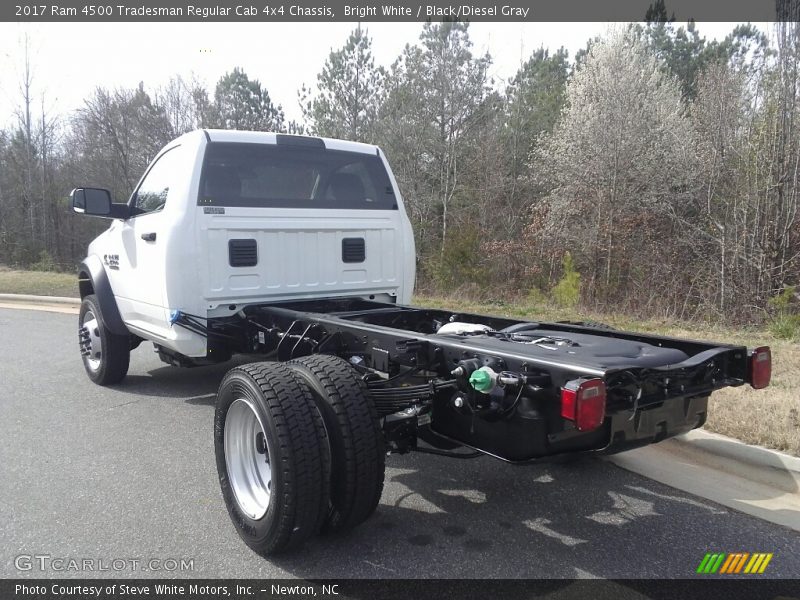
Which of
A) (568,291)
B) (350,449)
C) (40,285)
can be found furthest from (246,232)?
(40,285)

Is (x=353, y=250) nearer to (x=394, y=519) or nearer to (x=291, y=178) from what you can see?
(x=291, y=178)

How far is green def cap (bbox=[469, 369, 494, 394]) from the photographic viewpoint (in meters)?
2.71

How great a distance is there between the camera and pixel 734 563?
289cm

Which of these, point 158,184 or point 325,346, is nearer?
point 325,346

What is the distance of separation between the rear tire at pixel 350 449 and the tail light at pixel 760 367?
191cm

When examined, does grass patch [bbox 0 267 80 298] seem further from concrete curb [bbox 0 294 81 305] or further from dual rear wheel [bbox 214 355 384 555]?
dual rear wheel [bbox 214 355 384 555]

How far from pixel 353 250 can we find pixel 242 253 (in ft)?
3.37

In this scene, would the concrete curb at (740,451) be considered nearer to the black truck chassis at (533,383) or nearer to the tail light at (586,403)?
the black truck chassis at (533,383)

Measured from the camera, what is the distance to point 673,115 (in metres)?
17.7

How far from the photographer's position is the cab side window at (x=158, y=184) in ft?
16.3

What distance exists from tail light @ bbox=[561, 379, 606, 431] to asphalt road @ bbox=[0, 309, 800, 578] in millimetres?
923

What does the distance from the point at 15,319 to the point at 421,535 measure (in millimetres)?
10774

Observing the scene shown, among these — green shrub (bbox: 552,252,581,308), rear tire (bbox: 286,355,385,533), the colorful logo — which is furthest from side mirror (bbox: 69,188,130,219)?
green shrub (bbox: 552,252,581,308)

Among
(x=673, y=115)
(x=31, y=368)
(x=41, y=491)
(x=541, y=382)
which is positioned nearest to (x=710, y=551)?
(x=541, y=382)
